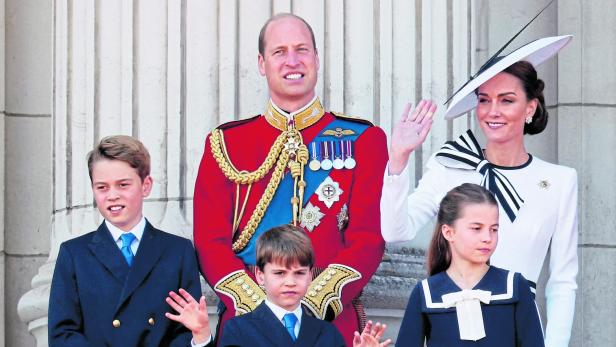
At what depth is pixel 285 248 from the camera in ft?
19.0

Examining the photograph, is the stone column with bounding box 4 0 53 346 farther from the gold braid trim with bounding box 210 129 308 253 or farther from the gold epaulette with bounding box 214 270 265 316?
the gold epaulette with bounding box 214 270 265 316

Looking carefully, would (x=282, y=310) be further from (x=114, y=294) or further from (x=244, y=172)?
(x=244, y=172)

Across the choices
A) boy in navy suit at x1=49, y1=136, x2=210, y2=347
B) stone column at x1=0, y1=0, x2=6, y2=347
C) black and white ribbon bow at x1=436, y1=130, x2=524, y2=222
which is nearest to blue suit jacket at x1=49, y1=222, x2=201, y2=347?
boy in navy suit at x1=49, y1=136, x2=210, y2=347

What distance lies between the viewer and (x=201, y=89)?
7184mm

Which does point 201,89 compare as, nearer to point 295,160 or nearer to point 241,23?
point 241,23

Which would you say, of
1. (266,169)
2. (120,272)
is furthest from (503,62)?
(120,272)

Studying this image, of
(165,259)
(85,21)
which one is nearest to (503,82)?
(165,259)

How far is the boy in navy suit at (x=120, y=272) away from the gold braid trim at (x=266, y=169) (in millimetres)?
262

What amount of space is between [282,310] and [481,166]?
976 mm

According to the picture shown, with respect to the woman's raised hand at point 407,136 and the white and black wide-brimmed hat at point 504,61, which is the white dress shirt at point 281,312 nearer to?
the woman's raised hand at point 407,136

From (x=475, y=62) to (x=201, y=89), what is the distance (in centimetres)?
156

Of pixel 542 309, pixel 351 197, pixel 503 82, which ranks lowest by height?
pixel 542 309

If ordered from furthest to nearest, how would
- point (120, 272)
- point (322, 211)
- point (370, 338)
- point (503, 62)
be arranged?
1. point (322, 211)
2. point (503, 62)
3. point (120, 272)
4. point (370, 338)

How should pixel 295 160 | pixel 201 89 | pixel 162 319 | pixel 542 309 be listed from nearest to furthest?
pixel 162 319 < pixel 295 160 < pixel 201 89 < pixel 542 309
